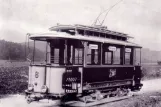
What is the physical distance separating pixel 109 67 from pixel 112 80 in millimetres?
786

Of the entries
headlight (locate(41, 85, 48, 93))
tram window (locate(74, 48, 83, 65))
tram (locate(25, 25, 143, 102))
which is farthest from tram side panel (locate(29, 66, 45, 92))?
tram window (locate(74, 48, 83, 65))

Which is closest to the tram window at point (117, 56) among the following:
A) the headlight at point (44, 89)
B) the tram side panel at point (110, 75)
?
the tram side panel at point (110, 75)

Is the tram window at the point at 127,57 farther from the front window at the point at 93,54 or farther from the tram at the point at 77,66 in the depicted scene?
the front window at the point at 93,54

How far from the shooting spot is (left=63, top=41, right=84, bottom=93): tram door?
973 centimetres

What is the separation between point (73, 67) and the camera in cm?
998

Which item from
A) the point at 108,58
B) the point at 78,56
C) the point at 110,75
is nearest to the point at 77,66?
the point at 78,56

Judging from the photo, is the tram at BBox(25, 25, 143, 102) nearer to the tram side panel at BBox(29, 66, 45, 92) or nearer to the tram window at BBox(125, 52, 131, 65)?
the tram side panel at BBox(29, 66, 45, 92)

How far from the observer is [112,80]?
40.6ft

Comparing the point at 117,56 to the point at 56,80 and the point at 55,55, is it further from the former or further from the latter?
the point at 56,80

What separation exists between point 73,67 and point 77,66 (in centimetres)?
23

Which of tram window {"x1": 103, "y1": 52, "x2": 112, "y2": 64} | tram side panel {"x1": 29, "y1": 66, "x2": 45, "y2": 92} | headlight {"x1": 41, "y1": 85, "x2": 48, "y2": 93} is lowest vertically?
headlight {"x1": 41, "y1": 85, "x2": 48, "y2": 93}

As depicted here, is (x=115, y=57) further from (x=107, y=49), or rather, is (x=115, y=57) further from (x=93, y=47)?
(x=93, y=47)

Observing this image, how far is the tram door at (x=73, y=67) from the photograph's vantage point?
31.9 ft

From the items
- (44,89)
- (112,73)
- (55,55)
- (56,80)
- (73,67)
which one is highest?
(55,55)
